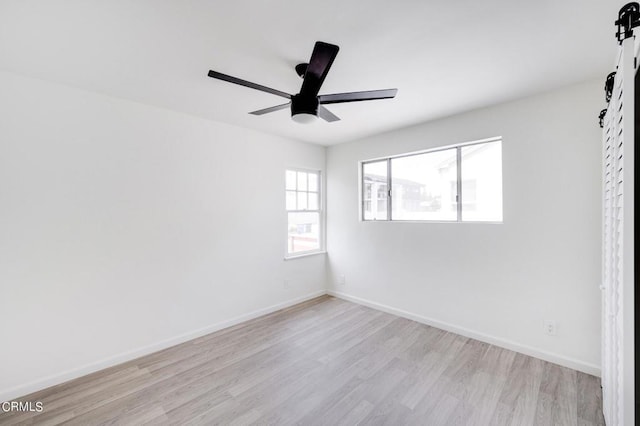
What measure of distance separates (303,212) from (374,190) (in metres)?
1.15

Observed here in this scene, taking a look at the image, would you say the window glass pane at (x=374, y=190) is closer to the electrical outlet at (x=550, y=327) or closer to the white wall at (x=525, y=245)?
the white wall at (x=525, y=245)

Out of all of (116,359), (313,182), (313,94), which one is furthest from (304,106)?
(116,359)

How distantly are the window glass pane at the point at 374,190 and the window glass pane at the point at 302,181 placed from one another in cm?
92

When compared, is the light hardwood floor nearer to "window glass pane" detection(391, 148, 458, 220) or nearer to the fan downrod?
"window glass pane" detection(391, 148, 458, 220)

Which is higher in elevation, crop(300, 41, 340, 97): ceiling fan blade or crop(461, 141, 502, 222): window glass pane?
crop(300, 41, 340, 97): ceiling fan blade

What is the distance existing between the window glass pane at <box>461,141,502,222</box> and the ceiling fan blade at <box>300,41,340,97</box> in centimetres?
214

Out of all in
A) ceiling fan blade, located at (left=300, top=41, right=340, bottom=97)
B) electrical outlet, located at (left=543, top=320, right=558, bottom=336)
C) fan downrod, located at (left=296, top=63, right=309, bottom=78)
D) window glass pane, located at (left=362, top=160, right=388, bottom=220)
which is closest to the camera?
ceiling fan blade, located at (left=300, top=41, right=340, bottom=97)

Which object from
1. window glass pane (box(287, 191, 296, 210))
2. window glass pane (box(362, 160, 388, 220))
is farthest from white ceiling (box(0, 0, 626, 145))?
window glass pane (box(287, 191, 296, 210))

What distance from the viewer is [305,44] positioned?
181cm

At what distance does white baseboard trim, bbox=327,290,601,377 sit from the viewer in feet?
7.89

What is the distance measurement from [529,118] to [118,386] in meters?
4.35

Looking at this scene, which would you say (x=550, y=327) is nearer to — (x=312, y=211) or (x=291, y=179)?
(x=312, y=211)

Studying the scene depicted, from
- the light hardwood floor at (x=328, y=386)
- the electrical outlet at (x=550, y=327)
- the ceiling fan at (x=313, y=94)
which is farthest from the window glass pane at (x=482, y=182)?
the ceiling fan at (x=313, y=94)

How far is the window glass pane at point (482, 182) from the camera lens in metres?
2.93
